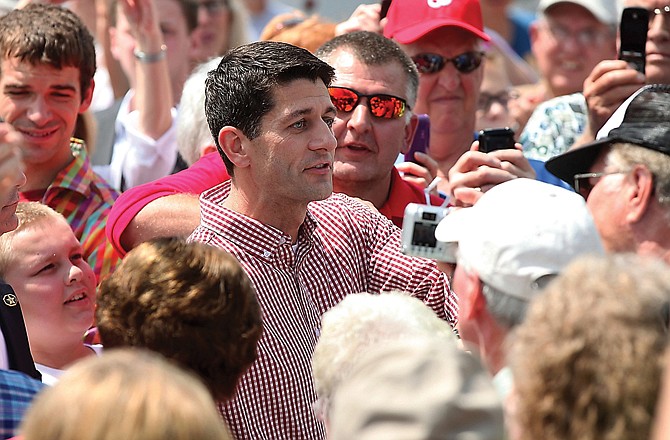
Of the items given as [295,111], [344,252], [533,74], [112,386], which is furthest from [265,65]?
[533,74]

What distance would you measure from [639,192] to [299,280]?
106cm

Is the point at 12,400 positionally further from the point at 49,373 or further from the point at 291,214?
the point at 291,214

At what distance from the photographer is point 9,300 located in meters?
3.67

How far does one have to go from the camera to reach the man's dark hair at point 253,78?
158 inches

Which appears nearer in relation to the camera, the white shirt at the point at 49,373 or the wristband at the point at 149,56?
the white shirt at the point at 49,373

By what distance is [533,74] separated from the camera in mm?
Answer: 8531

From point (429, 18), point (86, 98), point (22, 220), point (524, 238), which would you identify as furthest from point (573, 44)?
point (524, 238)

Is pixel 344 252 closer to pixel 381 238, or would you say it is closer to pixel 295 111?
pixel 381 238

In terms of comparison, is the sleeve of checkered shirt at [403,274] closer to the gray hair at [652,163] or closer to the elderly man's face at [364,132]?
the elderly man's face at [364,132]

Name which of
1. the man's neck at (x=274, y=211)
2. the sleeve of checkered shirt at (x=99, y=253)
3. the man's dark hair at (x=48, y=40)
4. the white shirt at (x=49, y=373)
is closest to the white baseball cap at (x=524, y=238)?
the man's neck at (x=274, y=211)

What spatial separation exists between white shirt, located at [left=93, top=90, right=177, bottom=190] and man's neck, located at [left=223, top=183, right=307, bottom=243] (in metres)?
1.65

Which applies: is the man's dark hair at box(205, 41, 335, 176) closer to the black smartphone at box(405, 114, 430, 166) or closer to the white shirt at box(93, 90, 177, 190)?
the black smartphone at box(405, 114, 430, 166)

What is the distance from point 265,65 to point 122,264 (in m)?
1.16

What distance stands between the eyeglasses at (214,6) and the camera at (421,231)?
3.49 m
